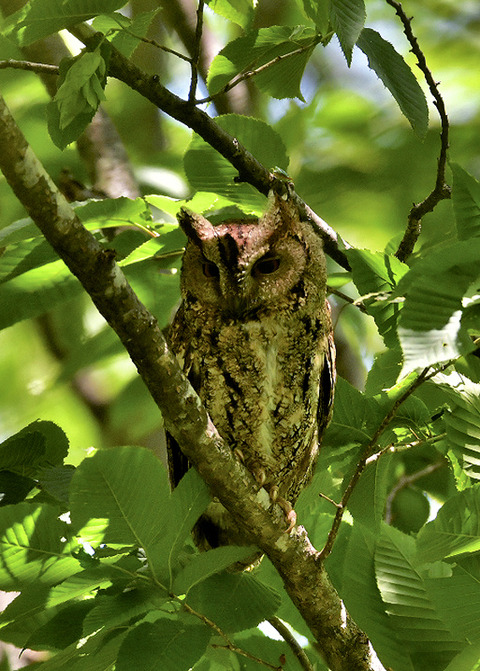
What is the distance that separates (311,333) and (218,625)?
36.7 inches

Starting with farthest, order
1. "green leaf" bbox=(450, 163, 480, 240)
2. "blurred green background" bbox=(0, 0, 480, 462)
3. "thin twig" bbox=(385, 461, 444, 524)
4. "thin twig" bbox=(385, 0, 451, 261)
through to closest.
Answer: "blurred green background" bbox=(0, 0, 480, 462) < "thin twig" bbox=(385, 461, 444, 524) < "thin twig" bbox=(385, 0, 451, 261) < "green leaf" bbox=(450, 163, 480, 240)

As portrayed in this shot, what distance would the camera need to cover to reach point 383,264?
183 centimetres

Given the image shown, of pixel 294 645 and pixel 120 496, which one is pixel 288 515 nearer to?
pixel 294 645

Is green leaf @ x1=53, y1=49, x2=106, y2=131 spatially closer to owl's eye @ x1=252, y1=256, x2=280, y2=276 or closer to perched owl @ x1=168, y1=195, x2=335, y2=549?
perched owl @ x1=168, y1=195, x2=335, y2=549

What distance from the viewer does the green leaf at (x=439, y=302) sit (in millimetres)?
1259

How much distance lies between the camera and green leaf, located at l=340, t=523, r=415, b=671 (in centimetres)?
180

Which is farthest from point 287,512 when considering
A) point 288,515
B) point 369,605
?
point 369,605

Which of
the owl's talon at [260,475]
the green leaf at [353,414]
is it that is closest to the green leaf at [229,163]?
the green leaf at [353,414]

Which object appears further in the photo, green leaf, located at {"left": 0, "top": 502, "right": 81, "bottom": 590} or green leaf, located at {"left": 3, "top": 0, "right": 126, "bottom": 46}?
green leaf, located at {"left": 3, "top": 0, "right": 126, "bottom": 46}

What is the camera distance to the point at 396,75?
1.74m

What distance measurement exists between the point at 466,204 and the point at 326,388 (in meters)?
0.93

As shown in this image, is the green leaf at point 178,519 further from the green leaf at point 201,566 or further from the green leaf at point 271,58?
the green leaf at point 271,58

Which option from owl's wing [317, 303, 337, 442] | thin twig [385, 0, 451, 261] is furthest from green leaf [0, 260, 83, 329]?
thin twig [385, 0, 451, 261]

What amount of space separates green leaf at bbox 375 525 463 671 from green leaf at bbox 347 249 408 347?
505 millimetres
